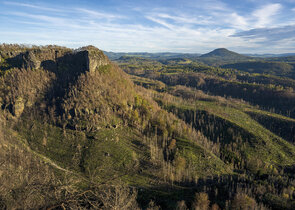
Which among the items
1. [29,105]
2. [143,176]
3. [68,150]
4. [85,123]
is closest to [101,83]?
[85,123]

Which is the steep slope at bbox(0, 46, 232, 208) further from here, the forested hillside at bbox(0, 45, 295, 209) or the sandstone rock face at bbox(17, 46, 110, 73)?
the sandstone rock face at bbox(17, 46, 110, 73)

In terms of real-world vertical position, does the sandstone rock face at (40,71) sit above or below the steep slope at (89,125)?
above

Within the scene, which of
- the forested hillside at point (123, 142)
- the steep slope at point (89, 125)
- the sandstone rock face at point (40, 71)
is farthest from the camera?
the sandstone rock face at point (40, 71)

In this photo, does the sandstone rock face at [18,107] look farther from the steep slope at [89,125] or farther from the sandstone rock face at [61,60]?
the sandstone rock face at [61,60]

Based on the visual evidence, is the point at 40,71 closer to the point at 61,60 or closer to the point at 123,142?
the point at 61,60

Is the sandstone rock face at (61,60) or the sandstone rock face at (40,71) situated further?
the sandstone rock face at (61,60)

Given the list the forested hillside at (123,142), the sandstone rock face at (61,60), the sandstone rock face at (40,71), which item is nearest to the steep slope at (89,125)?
the sandstone rock face at (40,71)

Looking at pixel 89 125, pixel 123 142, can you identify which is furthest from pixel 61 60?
pixel 123 142

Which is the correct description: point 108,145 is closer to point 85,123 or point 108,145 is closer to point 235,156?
point 85,123

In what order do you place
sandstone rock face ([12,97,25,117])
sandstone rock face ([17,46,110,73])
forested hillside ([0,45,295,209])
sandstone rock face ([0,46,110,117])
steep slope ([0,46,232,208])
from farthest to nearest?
sandstone rock face ([17,46,110,73]), sandstone rock face ([0,46,110,117]), sandstone rock face ([12,97,25,117]), steep slope ([0,46,232,208]), forested hillside ([0,45,295,209])

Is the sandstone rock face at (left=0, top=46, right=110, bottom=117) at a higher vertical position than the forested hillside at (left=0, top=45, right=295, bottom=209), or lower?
higher

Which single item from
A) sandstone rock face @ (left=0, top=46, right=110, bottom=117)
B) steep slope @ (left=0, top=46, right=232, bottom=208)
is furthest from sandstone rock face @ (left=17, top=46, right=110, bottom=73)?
steep slope @ (left=0, top=46, right=232, bottom=208)
